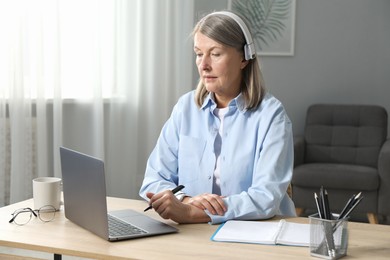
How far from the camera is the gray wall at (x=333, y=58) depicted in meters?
4.71

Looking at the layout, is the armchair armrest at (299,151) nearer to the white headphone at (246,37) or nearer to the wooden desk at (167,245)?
the white headphone at (246,37)

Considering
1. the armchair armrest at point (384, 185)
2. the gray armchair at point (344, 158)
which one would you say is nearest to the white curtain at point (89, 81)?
the gray armchair at point (344, 158)

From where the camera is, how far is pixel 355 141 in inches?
172

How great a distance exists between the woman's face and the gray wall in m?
3.07

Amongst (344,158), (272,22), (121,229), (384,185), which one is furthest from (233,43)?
(272,22)

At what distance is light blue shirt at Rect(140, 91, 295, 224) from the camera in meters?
1.73

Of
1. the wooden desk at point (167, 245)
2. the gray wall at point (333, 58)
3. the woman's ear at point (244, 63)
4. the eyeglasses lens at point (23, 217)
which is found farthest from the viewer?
the gray wall at point (333, 58)

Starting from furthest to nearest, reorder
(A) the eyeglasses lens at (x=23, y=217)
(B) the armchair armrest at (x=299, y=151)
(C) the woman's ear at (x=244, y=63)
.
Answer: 1. (B) the armchair armrest at (x=299, y=151)
2. (C) the woman's ear at (x=244, y=63)
3. (A) the eyeglasses lens at (x=23, y=217)

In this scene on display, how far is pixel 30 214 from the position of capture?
158 cm

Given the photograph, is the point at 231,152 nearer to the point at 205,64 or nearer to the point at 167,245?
the point at 205,64

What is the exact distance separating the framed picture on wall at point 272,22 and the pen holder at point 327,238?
3741 mm

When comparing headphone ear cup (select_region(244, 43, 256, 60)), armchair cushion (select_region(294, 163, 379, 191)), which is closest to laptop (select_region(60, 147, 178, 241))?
headphone ear cup (select_region(244, 43, 256, 60))

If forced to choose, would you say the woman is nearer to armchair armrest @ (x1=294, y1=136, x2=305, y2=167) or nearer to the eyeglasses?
the eyeglasses

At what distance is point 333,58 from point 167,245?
383 cm
